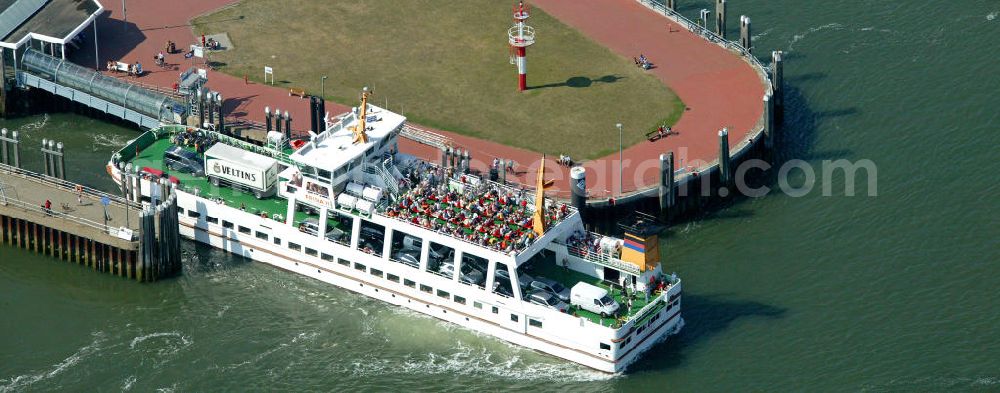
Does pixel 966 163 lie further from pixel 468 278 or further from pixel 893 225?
pixel 468 278

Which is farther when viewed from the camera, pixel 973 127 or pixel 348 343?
pixel 973 127

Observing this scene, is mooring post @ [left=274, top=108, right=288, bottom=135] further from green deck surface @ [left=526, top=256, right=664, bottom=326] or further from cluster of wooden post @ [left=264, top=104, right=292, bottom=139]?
green deck surface @ [left=526, top=256, right=664, bottom=326]

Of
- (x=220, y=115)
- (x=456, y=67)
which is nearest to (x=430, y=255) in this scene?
(x=220, y=115)

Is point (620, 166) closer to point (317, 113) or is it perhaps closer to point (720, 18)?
point (317, 113)

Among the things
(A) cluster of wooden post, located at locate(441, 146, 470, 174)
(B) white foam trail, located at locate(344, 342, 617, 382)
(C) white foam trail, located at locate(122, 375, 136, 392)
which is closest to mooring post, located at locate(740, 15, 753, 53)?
(A) cluster of wooden post, located at locate(441, 146, 470, 174)

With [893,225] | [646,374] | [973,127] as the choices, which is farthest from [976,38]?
[646,374]

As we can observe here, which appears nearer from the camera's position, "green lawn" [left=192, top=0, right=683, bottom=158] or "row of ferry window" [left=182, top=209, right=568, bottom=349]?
"row of ferry window" [left=182, top=209, right=568, bottom=349]
